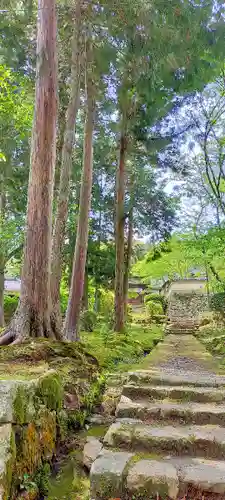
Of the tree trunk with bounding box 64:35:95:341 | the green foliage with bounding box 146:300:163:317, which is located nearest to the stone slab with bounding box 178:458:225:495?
the tree trunk with bounding box 64:35:95:341

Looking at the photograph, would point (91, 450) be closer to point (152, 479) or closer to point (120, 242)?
point (152, 479)

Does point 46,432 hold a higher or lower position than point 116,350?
higher

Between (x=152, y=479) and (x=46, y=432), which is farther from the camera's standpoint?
(x=46, y=432)

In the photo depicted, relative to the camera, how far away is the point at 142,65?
7.43 metres

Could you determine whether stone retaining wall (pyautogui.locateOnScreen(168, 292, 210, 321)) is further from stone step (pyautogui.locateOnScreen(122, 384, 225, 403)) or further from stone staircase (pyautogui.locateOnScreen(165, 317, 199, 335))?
stone step (pyautogui.locateOnScreen(122, 384, 225, 403))

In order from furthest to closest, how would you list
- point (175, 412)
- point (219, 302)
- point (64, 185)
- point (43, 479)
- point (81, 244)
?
point (219, 302) → point (81, 244) → point (64, 185) → point (175, 412) → point (43, 479)

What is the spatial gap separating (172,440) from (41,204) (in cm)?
330

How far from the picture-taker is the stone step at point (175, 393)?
149 inches

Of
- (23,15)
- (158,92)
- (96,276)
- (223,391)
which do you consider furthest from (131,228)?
(223,391)

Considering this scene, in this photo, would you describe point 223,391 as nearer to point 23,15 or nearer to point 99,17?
point 99,17

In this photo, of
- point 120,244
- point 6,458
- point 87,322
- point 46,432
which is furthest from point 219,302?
point 6,458

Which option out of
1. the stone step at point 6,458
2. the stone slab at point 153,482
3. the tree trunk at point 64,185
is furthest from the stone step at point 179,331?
the stone step at point 6,458

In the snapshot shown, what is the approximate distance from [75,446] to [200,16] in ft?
22.7

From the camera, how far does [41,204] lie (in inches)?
200
